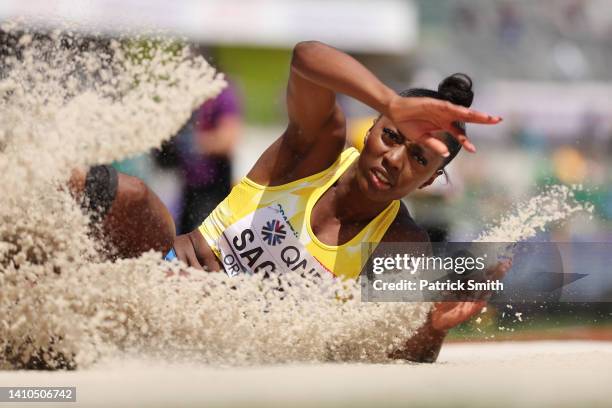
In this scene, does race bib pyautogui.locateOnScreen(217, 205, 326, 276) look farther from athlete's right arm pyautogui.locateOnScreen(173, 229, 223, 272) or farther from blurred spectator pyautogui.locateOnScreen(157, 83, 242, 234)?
blurred spectator pyautogui.locateOnScreen(157, 83, 242, 234)

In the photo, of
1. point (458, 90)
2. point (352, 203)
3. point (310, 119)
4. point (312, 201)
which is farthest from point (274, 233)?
point (458, 90)

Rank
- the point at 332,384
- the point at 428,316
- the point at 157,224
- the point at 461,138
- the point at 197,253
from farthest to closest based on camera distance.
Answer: the point at 197,253, the point at 428,316, the point at 157,224, the point at 332,384, the point at 461,138

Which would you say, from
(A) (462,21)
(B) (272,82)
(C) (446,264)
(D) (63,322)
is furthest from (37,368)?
(A) (462,21)

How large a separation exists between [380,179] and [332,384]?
857mm

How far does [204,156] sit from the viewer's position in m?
5.69

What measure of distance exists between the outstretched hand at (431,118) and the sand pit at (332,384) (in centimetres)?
70

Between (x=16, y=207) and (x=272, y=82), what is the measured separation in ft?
36.0

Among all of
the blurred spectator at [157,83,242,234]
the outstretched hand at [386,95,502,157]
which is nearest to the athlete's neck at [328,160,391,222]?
the outstretched hand at [386,95,502,157]

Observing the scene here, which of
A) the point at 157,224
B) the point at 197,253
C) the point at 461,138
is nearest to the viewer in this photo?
the point at 461,138

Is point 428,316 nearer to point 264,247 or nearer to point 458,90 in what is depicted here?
point 264,247

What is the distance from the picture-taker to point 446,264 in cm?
369

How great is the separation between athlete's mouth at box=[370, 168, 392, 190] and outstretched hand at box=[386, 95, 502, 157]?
509mm

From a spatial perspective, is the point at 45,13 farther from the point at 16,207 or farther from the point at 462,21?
the point at 462,21

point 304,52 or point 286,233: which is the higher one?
point 304,52
